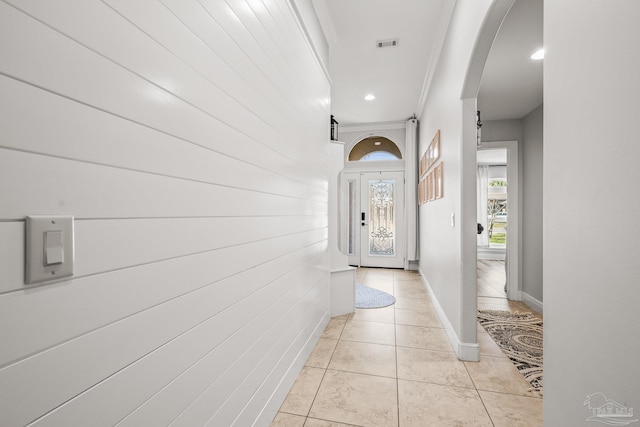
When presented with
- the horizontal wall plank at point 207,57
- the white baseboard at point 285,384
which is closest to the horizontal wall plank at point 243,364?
the white baseboard at point 285,384

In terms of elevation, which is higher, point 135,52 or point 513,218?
point 135,52

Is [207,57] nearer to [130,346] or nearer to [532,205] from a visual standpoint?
[130,346]

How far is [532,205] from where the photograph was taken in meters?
3.79

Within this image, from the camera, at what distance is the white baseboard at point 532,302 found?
358 centimetres

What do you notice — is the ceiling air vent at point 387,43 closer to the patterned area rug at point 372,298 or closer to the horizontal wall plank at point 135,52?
the horizontal wall plank at point 135,52

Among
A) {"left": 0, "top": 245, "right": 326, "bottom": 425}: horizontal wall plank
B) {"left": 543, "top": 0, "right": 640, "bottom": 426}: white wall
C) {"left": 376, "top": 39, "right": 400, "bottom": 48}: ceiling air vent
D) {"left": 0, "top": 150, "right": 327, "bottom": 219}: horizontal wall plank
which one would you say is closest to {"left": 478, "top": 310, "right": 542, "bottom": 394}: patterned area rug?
{"left": 543, "top": 0, "right": 640, "bottom": 426}: white wall

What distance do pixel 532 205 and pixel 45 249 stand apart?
4.50 m

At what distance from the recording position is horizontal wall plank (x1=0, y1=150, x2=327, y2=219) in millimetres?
526

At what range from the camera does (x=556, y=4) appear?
99 cm

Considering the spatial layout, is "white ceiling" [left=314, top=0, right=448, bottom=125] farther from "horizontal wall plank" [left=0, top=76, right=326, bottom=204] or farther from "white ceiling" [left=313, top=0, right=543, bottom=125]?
"horizontal wall plank" [left=0, top=76, right=326, bottom=204]

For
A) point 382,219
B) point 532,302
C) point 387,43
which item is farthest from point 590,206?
Result: point 382,219

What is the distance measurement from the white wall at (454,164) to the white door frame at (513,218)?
53.2 inches

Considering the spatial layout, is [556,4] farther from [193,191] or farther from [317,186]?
[317,186]

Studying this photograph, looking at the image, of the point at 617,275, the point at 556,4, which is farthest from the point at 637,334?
the point at 556,4
